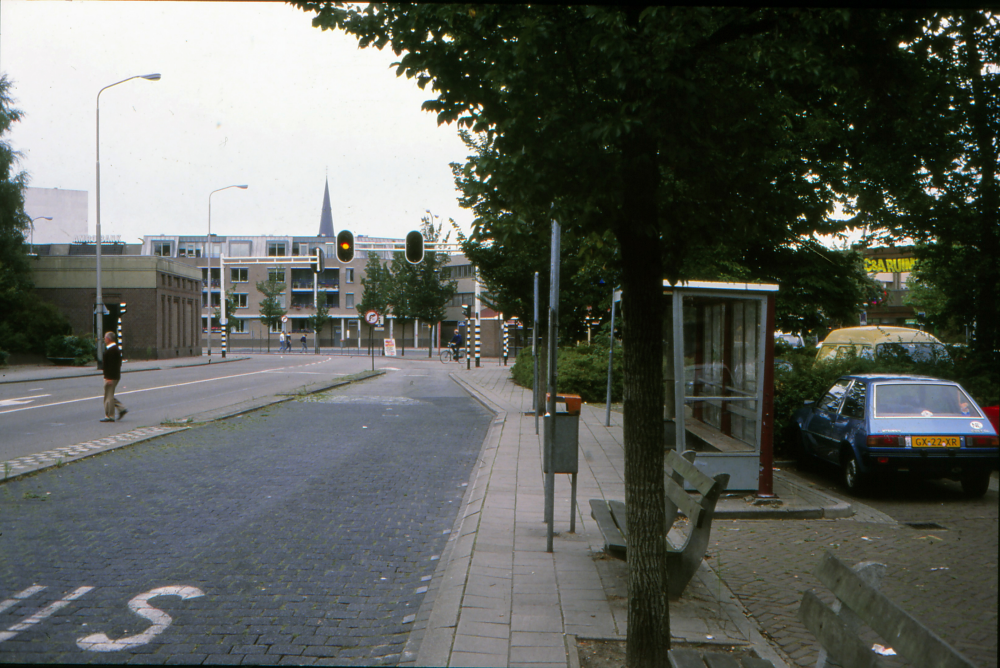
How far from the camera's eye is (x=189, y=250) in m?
96.1

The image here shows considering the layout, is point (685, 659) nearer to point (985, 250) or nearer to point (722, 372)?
point (722, 372)

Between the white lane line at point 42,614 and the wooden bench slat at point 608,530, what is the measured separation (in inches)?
130

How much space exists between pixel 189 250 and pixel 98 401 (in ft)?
274

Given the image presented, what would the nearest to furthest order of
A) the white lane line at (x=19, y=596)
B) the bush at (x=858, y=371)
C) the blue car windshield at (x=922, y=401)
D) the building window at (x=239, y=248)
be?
the white lane line at (x=19, y=596) < the blue car windshield at (x=922, y=401) < the bush at (x=858, y=371) < the building window at (x=239, y=248)

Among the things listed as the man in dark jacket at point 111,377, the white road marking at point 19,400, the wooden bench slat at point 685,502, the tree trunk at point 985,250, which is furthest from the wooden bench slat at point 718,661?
the white road marking at point 19,400

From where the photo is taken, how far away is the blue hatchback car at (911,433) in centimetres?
843

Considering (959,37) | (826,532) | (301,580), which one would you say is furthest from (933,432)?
(301,580)

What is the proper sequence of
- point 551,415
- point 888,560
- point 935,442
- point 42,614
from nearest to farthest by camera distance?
point 42,614 → point 551,415 → point 888,560 → point 935,442

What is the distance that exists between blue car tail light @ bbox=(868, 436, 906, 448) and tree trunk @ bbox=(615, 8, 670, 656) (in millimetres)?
5759

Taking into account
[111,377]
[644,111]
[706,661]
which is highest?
[644,111]

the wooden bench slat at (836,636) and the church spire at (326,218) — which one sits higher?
the church spire at (326,218)

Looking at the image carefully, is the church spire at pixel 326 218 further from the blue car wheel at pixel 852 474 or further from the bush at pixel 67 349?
the blue car wheel at pixel 852 474

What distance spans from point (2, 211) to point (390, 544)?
40.8 metres

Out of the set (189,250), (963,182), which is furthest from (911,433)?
(189,250)
